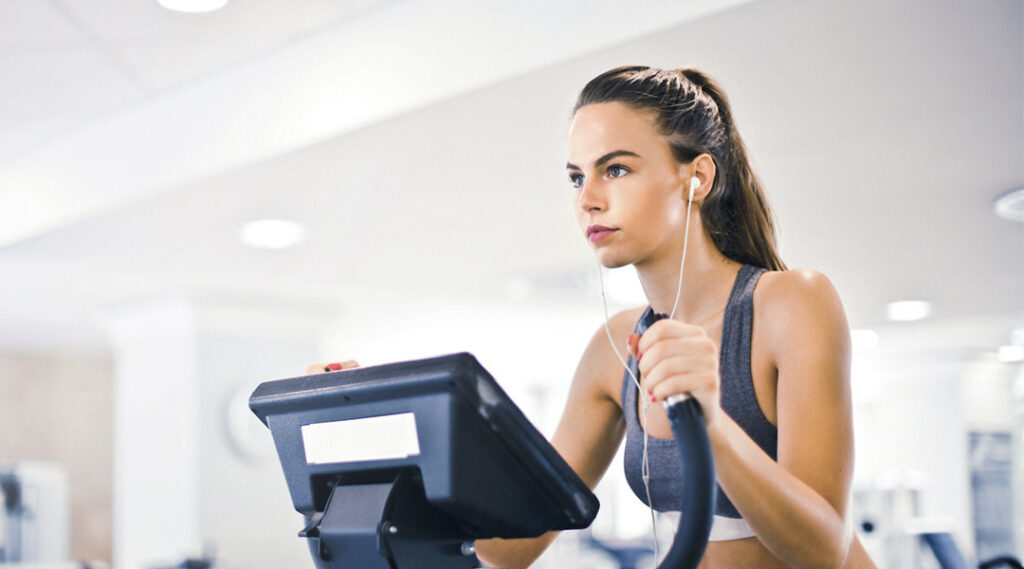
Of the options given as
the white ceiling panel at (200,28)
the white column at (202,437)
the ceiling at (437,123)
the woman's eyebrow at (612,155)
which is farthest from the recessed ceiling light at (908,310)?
the woman's eyebrow at (612,155)

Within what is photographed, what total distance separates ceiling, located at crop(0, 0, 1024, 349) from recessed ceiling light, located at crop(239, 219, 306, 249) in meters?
0.08

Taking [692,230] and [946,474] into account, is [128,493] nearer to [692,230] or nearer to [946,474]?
[692,230]

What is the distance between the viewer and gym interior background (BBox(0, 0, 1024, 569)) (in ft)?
7.53

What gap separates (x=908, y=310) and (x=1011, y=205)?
273cm

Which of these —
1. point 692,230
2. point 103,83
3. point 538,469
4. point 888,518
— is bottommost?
point 888,518

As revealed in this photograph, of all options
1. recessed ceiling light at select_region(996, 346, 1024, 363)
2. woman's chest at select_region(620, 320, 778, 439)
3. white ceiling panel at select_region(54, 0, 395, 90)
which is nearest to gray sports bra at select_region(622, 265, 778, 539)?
woman's chest at select_region(620, 320, 778, 439)

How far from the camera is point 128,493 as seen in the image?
5.31 m

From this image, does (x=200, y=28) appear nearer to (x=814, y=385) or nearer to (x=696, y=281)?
(x=696, y=281)

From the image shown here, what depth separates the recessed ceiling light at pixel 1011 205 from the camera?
3631mm

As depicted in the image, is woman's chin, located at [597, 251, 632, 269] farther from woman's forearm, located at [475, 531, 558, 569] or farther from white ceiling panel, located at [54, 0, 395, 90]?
white ceiling panel, located at [54, 0, 395, 90]

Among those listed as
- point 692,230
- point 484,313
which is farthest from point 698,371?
point 484,313

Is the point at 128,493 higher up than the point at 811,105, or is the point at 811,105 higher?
the point at 811,105

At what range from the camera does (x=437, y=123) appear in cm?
265

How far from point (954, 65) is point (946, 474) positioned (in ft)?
20.0
